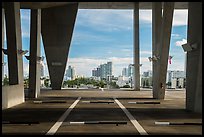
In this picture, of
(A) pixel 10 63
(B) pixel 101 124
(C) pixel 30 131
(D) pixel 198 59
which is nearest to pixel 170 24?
(D) pixel 198 59

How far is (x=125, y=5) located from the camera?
39156mm

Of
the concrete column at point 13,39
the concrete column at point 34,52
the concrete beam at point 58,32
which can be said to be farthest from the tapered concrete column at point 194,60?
the concrete beam at point 58,32

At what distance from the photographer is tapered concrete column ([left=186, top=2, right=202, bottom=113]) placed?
14.9m

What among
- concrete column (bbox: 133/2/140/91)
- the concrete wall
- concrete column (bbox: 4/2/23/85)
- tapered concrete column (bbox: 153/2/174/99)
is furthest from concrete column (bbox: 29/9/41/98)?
concrete column (bbox: 133/2/140/91)

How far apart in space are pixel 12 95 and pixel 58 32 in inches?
776

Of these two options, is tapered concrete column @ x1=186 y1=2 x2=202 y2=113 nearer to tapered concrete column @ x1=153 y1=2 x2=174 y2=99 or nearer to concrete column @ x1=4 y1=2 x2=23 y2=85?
tapered concrete column @ x1=153 y1=2 x2=174 y2=99

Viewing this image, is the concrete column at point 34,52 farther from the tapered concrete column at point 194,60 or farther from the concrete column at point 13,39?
the tapered concrete column at point 194,60

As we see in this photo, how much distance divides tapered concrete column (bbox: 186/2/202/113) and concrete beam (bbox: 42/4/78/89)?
22359 millimetres

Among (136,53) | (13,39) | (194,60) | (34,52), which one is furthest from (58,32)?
(194,60)

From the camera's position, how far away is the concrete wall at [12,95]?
1659cm

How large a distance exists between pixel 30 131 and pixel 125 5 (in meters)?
32.1

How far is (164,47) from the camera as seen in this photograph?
73.6 ft

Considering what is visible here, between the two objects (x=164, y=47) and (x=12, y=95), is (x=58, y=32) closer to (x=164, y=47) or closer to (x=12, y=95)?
(x=164, y=47)

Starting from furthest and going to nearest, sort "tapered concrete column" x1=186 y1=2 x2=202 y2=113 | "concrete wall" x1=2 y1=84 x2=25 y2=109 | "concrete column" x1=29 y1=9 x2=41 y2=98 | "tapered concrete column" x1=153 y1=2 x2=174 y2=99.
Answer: "concrete column" x1=29 y1=9 x2=41 y2=98 → "tapered concrete column" x1=153 y1=2 x2=174 y2=99 → "concrete wall" x1=2 y1=84 x2=25 y2=109 → "tapered concrete column" x1=186 y1=2 x2=202 y2=113
